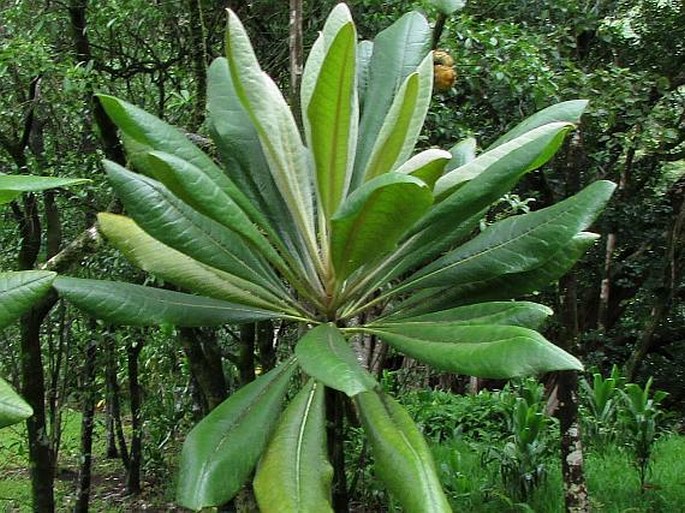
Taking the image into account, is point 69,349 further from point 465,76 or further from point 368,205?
point 368,205

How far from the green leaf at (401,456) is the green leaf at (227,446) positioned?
0.18 meters


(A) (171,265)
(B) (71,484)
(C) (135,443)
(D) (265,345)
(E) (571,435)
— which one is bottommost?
(B) (71,484)

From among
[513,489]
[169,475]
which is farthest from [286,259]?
[169,475]

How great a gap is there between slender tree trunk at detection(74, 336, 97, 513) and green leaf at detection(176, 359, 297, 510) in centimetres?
286

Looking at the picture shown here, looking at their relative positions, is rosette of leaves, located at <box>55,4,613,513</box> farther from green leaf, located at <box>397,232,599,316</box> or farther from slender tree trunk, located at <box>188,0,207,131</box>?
slender tree trunk, located at <box>188,0,207,131</box>

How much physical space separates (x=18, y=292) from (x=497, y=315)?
772mm

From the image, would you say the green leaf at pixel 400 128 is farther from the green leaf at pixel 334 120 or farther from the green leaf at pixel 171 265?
the green leaf at pixel 171 265

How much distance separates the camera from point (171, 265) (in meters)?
1.47

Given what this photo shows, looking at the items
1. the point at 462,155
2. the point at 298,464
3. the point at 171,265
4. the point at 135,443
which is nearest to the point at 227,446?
the point at 298,464

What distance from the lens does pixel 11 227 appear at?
4102 mm

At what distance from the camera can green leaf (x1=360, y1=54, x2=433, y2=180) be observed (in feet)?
4.72

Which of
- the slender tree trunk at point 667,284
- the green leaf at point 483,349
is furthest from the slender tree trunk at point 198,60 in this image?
the slender tree trunk at point 667,284

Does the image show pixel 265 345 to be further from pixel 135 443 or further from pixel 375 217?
pixel 135 443

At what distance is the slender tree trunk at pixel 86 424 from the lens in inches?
164
